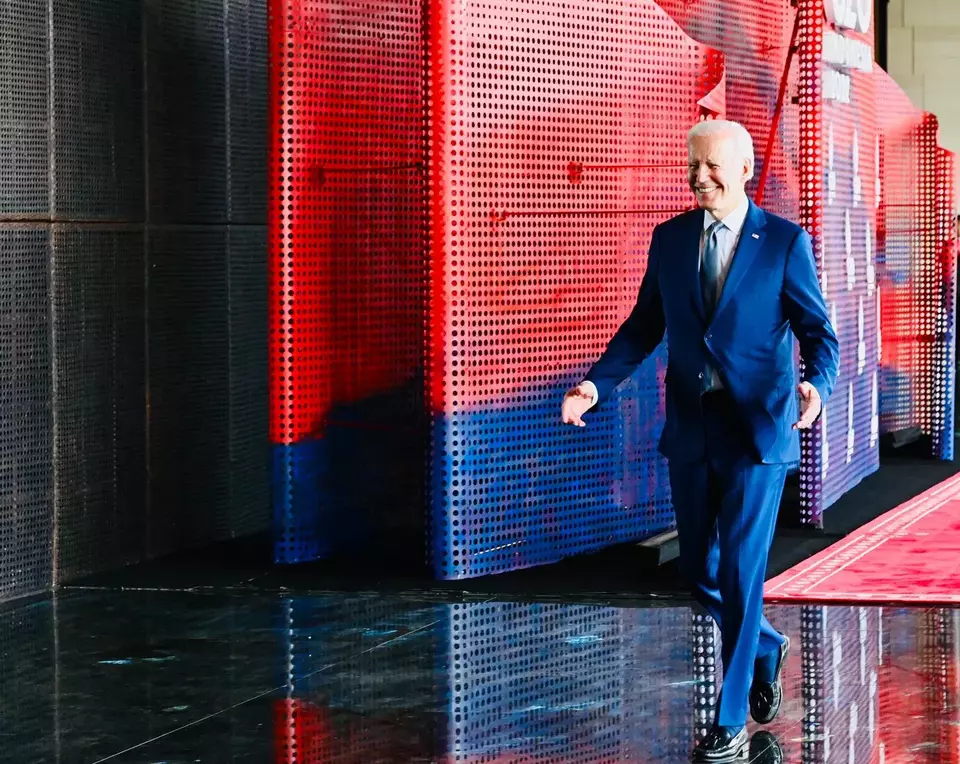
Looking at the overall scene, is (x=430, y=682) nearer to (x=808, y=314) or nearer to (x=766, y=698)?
(x=766, y=698)

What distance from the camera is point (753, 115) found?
11.7 m

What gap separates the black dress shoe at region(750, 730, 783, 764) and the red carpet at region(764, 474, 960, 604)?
7.69 ft

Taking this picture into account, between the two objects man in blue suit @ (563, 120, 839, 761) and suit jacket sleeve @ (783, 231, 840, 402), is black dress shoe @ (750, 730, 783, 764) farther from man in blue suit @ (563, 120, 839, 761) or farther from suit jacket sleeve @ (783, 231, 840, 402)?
suit jacket sleeve @ (783, 231, 840, 402)

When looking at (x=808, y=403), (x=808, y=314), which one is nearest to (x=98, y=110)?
(x=808, y=314)

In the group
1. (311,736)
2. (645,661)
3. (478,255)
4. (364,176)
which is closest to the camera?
(311,736)

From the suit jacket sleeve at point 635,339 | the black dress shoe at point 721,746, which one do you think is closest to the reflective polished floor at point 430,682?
the black dress shoe at point 721,746

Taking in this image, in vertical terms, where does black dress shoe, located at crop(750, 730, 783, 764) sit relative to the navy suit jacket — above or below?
below

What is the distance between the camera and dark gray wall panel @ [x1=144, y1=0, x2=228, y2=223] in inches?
390

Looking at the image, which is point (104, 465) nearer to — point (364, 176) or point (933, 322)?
point (364, 176)

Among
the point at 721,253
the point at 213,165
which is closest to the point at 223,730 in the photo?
the point at 721,253

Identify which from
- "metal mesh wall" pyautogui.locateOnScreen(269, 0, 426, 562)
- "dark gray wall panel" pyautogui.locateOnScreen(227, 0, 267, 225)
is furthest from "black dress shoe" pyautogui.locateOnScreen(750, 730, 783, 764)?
"dark gray wall panel" pyautogui.locateOnScreen(227, 0, 267, 225)

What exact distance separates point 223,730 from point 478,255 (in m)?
3.31

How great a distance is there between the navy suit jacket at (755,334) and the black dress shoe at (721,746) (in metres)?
0.87

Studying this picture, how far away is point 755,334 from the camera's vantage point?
18.7 ft
